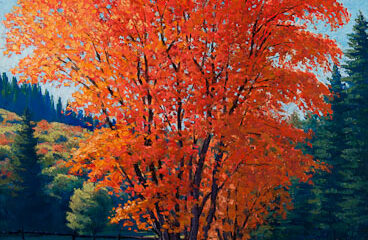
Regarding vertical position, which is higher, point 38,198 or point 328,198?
point 328,198

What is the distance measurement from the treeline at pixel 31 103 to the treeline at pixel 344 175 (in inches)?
3211

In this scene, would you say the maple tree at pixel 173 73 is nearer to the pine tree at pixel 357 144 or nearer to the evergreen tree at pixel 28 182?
the pine tree at pixel 357 144

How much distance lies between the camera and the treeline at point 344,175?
30.5 m

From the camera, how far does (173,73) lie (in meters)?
7.63

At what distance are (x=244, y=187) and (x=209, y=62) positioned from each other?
5.16m

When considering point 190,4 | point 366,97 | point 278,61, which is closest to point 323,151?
point 366,97

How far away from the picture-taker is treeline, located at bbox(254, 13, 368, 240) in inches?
1201

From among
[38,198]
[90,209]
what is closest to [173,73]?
[90,209]

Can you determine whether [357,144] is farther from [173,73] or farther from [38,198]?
[38,198]

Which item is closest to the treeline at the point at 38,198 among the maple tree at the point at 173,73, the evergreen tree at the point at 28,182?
the evergreen tree at the point at 28,182

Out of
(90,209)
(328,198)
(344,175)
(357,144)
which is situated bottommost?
(90,209)

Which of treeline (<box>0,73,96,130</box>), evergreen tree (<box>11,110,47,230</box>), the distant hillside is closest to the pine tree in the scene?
the distant hillside

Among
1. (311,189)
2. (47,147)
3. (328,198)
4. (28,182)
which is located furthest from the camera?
(47,147)

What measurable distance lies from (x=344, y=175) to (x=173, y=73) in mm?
29441
